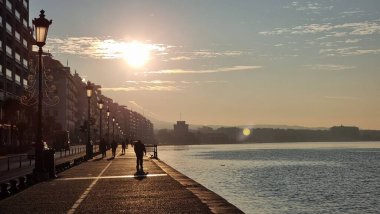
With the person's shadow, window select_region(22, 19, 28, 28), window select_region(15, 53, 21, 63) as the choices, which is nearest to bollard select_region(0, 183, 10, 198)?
the person's shadow

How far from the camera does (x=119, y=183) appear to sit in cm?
2247

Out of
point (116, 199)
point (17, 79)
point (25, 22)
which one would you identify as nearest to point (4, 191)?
point (116, 199)

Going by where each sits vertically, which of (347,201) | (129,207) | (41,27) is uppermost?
(41,27)

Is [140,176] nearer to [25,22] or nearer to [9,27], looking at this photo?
[9,27]

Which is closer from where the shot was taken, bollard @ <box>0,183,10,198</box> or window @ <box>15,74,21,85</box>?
bollard @ <box>0,183,10,198</box>

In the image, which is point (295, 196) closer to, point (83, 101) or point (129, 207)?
point (129, 207)

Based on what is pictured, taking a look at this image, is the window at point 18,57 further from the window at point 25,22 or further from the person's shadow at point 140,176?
the person's shadow at point 140,176

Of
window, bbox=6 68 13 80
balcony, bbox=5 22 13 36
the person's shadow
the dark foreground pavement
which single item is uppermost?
balcony, bbox=5 22 13 36

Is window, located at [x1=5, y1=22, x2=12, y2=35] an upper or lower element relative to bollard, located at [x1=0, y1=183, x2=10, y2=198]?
upper

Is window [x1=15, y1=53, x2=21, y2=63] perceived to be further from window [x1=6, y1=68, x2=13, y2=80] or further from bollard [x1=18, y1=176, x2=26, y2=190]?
bollard [x1=18, y1=176, x2=26, y2=190]

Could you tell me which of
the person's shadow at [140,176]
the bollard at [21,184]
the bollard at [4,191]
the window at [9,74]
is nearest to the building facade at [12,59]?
the window at [9,74]

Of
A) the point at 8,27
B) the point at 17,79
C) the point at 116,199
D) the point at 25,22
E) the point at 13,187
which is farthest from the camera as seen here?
the point at 25,22

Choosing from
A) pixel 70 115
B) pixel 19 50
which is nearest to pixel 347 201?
pixel 19 50

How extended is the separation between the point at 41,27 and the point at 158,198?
10227 millimetres
